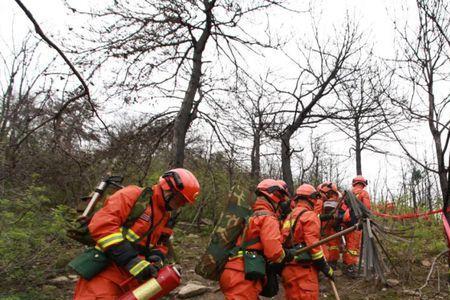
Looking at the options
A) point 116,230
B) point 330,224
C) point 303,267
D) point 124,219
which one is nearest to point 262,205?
point 303,267

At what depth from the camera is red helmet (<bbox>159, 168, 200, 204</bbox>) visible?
3.71 meters

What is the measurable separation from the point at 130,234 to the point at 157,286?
533 mm

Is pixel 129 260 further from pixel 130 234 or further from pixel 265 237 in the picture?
pixel 265 237

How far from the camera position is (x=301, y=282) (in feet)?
16.4

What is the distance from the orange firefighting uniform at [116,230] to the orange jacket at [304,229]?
79.8 inches

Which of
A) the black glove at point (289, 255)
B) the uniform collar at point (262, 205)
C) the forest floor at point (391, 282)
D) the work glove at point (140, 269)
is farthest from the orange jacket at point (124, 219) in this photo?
the forest floor at point (391, 282)

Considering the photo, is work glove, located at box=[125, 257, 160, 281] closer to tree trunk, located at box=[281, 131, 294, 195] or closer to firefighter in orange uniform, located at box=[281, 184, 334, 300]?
firefighter in orange uniform, located at box=[281, 184, 334, 300]

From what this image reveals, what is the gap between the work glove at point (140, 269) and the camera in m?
3.37

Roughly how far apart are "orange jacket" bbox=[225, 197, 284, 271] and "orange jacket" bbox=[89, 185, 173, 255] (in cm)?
96

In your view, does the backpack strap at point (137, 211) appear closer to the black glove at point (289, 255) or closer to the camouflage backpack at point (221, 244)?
the camouflage backpack at point (221, 244)

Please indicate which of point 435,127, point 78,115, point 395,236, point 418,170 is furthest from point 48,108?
point 418,170

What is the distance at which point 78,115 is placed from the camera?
19.0ft

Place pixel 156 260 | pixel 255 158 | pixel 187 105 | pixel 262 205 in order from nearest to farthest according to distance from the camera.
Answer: pixel 156 260, pixel 262 205, pixel 187 105, pixel 255 158

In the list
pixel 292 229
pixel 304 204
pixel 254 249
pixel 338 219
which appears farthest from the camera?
pixel 338 219
